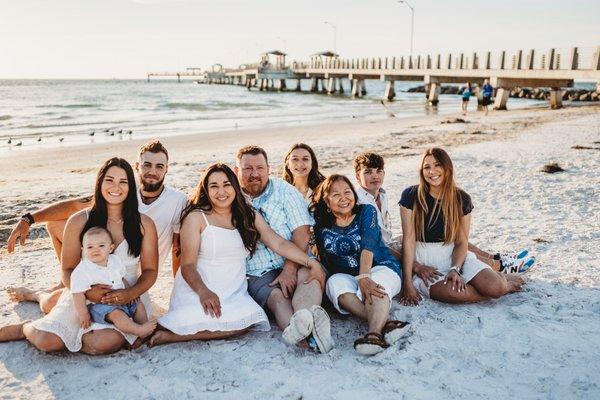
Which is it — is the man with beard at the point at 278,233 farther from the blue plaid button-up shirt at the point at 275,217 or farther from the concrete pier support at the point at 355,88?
the concrete pier support at the point at 355,88

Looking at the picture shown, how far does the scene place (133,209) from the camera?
367cm

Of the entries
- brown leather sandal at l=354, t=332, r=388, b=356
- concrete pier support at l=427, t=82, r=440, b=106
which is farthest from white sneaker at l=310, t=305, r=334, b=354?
concrete pier support at l=427, t=82, r=440, b=106

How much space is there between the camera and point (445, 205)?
4.23 m

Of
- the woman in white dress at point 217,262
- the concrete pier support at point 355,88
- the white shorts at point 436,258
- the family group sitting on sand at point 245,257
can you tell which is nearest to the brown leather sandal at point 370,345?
the family group sitting on sand at point 245,257

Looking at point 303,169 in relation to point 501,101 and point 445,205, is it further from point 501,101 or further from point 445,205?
point 501,101

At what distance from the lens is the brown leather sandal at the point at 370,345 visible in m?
3.34

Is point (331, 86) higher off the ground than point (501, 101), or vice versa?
point (501, 101)

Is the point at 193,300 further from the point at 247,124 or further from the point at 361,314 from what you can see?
the point at 247,124

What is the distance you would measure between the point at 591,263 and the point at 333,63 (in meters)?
55.1

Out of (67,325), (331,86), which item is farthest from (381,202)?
(331,86)

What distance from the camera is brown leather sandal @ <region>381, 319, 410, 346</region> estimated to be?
3.48 m

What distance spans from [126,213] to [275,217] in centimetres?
114

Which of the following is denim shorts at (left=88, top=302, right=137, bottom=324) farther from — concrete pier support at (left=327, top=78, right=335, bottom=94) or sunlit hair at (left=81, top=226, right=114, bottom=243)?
concrete pier support at (left=327, top=78, right=335, bottom=94)

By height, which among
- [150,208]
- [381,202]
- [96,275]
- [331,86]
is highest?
[150,208]
